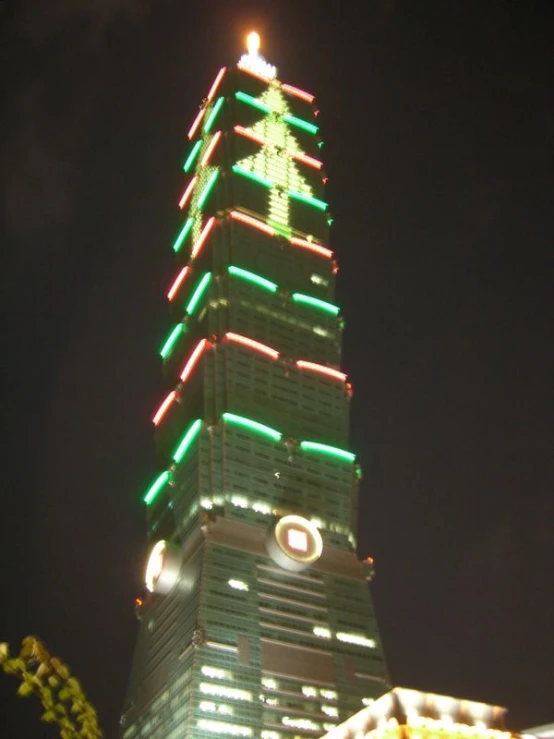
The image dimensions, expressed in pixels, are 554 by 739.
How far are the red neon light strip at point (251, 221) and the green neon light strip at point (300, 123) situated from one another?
2906 centimetres

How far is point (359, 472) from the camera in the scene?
429 feet

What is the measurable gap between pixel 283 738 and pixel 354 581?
90.7 feet

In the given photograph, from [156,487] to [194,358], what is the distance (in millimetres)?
21637

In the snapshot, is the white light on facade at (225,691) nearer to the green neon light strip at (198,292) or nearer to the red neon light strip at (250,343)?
the red neon light strip at (250,343)

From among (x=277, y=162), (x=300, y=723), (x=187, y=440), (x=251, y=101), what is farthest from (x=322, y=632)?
(x=251, y=101)

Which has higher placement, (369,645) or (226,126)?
(226,126)

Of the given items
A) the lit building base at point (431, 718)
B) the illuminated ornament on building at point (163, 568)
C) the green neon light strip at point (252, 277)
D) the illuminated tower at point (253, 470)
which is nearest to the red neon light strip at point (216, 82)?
the illuminated tower at point (253, 470)

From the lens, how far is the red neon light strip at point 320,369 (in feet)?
444

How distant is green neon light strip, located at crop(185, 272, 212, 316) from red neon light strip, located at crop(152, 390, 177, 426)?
16317mm

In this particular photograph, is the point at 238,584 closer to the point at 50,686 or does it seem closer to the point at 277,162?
the point at 277,162

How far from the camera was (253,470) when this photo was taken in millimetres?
121875

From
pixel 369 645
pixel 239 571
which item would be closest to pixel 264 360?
pixel 239 571

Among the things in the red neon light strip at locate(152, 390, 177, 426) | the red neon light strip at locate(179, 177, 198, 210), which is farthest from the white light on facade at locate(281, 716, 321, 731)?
the red neon light strip at locate(179, 177, 198, 210)

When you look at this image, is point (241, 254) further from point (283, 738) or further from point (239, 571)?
point (283, 738)
